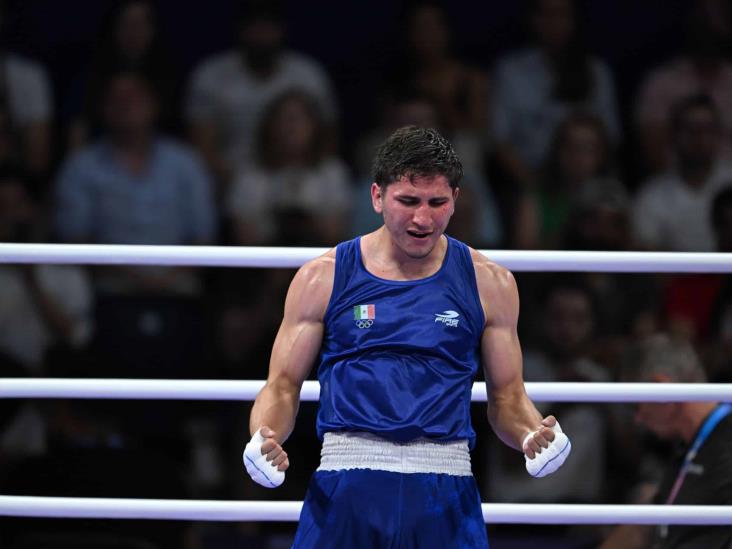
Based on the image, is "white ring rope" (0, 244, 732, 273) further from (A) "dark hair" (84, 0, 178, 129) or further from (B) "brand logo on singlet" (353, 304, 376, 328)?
(A) "dark hair" (84, 0, 178, 129)

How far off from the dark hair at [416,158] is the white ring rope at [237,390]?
75 centimetres

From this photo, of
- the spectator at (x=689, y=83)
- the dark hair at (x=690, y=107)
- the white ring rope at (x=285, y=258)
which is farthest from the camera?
the spectator at (x=689, y=83)

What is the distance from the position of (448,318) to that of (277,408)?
45cm

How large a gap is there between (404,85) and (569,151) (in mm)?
901

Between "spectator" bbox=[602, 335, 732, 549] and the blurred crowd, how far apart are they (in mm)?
416

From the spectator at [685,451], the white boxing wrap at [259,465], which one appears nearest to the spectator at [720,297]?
the spectator at [685,451]

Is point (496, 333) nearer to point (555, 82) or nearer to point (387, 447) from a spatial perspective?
point (387, 447)

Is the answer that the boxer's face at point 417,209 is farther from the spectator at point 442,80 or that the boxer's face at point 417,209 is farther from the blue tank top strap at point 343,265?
the spectator at point 442,80

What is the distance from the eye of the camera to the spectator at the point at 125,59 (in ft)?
20.4

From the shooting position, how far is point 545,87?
664 cm

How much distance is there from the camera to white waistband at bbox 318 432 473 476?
9.52ft

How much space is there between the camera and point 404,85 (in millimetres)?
6406

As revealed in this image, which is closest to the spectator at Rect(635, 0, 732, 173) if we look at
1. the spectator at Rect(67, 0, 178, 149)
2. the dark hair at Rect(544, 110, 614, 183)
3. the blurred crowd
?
the blurred crowd

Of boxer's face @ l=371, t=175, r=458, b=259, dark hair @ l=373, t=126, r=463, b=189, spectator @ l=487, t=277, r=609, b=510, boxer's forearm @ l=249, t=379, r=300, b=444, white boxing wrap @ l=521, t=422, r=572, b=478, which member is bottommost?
spectator @ l=487, t=277, r=609, b=510
